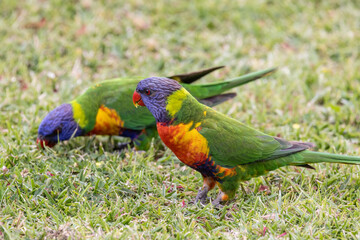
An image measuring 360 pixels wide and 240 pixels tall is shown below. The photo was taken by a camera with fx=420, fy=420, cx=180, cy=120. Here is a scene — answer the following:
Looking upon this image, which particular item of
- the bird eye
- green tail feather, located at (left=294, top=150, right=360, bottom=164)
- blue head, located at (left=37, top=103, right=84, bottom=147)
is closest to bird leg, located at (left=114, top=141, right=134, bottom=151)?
blue head, located at (left=37, top=103, right=84, bottom=147)

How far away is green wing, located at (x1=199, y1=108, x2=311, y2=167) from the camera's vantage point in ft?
10.8

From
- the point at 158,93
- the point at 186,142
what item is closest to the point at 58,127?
the point at 158,93

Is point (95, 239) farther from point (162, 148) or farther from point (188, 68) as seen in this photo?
point (188, 68)

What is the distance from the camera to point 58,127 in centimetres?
400

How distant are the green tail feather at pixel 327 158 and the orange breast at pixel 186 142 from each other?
858 mm

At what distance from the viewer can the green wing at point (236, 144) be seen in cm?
330

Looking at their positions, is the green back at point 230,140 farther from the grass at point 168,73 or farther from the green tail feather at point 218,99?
the green tail feather at point 218,99

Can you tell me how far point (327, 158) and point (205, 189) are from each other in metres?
1.03

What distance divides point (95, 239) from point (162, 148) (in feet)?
5.48

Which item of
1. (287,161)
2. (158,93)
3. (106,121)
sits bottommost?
(287,161)

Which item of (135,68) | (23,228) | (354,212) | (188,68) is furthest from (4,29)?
(354,212)

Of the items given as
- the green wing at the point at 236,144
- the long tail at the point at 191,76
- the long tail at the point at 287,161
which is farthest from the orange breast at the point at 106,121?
the long tail at the point at 287,161

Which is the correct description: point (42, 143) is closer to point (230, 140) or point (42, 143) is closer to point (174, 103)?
point (174, 103)

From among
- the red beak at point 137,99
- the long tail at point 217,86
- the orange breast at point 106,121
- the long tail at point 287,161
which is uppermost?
the red beak at point 137,99
